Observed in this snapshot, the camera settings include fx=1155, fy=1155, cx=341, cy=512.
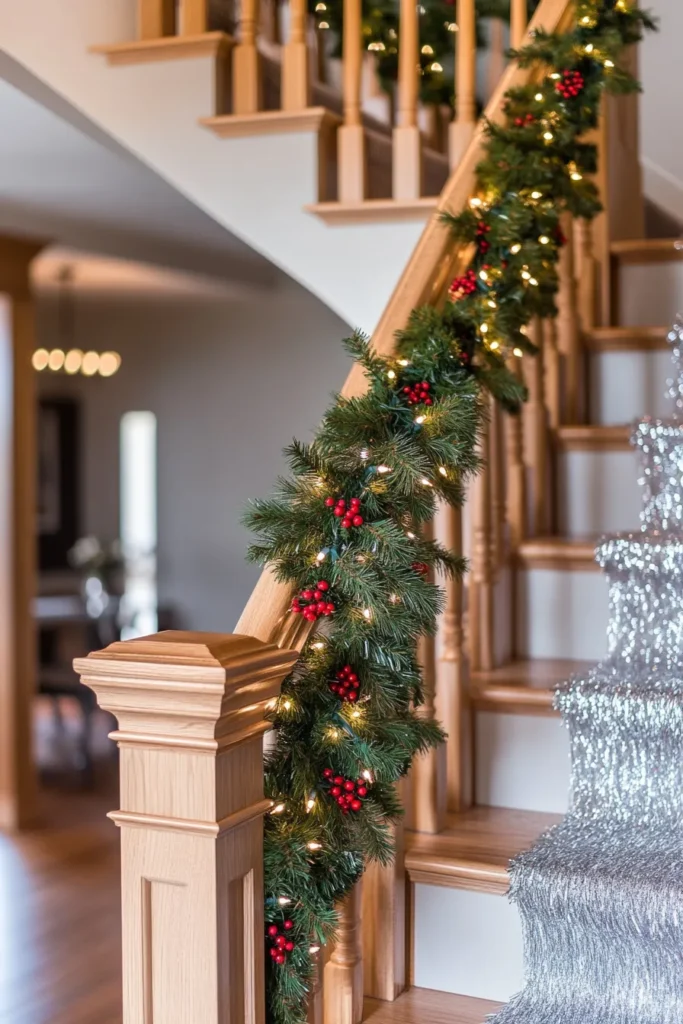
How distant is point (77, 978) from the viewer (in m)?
3.30

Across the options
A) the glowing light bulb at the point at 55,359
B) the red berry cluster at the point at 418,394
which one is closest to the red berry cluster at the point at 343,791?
the red berry cluster at the point at 418,394

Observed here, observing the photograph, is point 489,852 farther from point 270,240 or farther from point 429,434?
point 270,240

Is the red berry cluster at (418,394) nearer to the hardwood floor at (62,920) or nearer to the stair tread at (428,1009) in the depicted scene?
the stair tread at (428,1009)

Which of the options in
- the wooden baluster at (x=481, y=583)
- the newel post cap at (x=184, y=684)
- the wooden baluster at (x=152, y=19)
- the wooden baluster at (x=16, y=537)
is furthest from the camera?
the wooden baluster at (x=16, y=537)

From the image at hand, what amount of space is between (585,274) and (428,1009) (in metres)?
1.81

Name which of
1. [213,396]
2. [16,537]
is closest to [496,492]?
[16,537]

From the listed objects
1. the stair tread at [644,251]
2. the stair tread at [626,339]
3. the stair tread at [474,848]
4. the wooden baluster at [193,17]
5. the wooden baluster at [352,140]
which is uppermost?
the wooden baluster at [193,17]

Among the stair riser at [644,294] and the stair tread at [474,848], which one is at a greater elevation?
the stair riser at [644,294]

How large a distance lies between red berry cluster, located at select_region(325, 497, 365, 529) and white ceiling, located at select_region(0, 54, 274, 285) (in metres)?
1.75

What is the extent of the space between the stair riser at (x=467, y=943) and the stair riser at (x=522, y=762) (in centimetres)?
29

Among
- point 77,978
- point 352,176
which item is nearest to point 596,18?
point 352,176

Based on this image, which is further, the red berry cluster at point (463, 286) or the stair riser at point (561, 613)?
the stair riser at point (561, 613)

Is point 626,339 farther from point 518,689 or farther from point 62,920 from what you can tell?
point 62,920

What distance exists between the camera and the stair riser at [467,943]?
1659 millimetres
